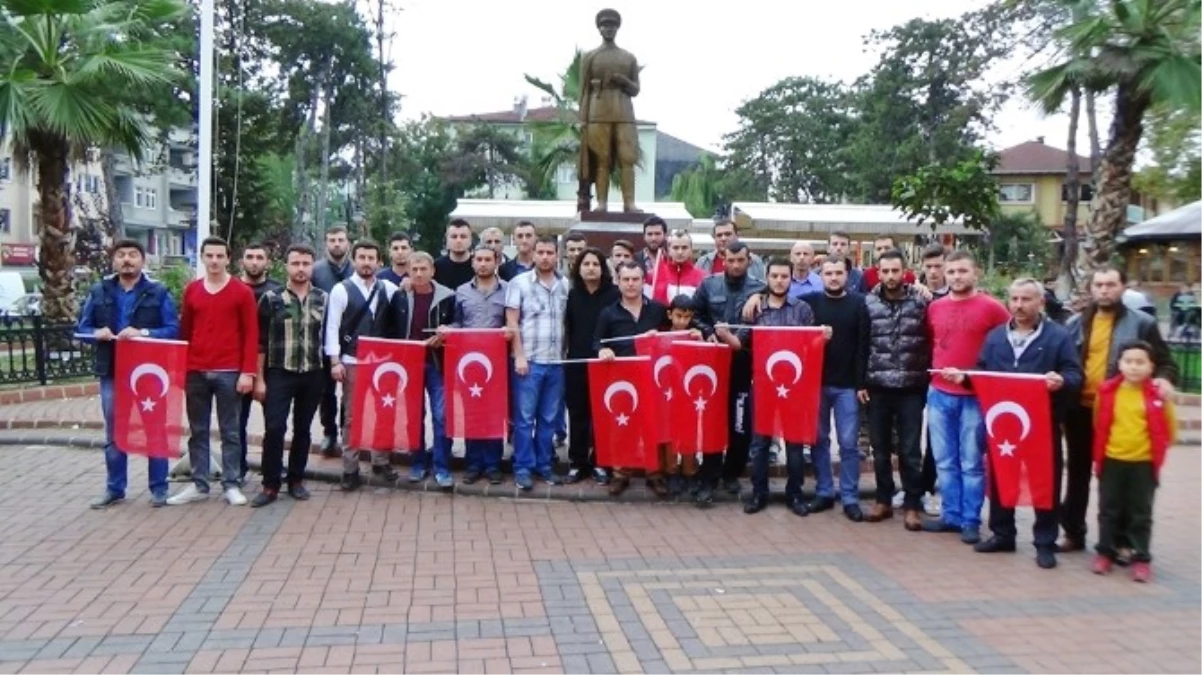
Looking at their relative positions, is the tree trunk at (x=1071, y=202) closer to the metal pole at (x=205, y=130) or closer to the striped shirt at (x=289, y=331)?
the metal pole at (x=205, y=130)

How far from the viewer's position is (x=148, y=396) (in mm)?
7383

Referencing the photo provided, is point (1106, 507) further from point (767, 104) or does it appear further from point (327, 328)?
point (767, 104)

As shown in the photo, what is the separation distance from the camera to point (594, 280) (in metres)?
7.80

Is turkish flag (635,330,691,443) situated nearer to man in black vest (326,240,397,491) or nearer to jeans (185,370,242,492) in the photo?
man in black vest (326,240,397,491)

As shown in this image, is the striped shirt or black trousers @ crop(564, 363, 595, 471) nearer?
the striped shirt

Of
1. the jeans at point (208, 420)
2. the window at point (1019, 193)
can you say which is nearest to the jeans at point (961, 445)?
the jeans at point (208, 420)

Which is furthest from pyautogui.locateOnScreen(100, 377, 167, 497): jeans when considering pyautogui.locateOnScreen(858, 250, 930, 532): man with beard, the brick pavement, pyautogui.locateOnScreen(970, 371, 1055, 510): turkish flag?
pyautogui.locateOnScreen(970, 371, 1055, 510): turkish flag

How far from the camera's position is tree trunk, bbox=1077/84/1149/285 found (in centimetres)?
1548

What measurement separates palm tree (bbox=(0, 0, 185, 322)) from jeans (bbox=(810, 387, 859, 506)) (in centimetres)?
986

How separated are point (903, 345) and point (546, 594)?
3108 mm

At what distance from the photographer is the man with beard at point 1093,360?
6.15m

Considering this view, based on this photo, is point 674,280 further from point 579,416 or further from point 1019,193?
point 1019,193

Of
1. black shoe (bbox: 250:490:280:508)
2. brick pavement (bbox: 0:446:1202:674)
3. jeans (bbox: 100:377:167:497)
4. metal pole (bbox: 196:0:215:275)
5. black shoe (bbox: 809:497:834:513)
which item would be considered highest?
metal pole (bbox: 196:0:215:275)

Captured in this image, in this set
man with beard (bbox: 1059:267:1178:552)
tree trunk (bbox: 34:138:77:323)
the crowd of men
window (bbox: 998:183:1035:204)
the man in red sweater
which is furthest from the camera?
window (bbox: 998:183:1035:204)
